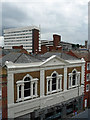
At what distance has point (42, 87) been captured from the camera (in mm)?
14758

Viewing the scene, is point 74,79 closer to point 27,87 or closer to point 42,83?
point 42,83

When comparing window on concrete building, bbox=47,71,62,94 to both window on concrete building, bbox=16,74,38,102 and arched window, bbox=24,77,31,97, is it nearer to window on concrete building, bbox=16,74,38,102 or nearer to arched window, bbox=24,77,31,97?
window on concrete building, bbox=16,74,38,102

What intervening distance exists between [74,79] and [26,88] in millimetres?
7827

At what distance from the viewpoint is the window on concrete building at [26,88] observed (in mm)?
13119

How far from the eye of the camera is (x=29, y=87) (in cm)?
1395

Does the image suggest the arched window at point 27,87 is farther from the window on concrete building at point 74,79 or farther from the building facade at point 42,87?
the window on concrete building at point 74,79

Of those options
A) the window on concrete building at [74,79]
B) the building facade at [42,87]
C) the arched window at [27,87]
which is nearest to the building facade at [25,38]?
the window on concrete building at [74,79]

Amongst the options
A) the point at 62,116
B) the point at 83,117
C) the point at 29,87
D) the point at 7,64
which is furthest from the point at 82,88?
the point at 7,64

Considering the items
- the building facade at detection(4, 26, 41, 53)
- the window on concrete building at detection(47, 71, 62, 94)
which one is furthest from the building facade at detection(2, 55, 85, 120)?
the building facade at detection(4, 26, 41, 53)

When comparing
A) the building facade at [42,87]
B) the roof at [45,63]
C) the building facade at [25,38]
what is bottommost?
the building facade at [42,87]

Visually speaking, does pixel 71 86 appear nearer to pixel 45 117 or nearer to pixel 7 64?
pixel 45 117

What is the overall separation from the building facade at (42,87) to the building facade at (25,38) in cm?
5914

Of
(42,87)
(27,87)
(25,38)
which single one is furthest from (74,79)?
(25,38)

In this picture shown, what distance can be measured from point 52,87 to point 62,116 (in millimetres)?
4066
